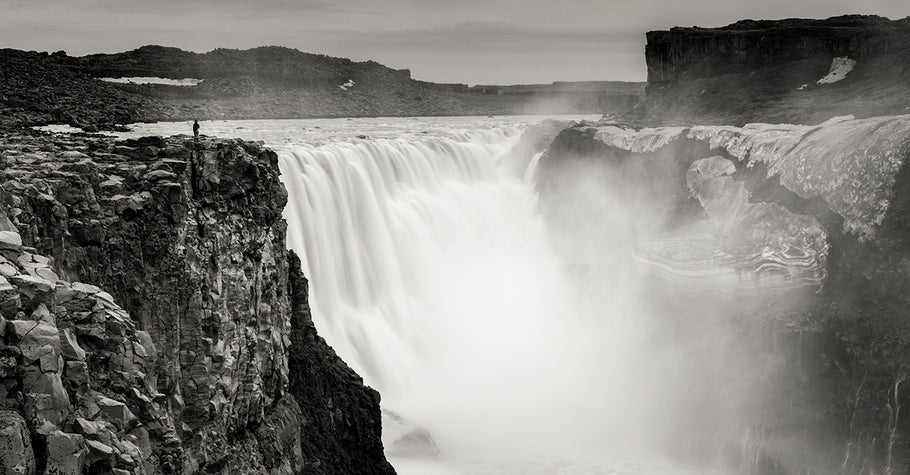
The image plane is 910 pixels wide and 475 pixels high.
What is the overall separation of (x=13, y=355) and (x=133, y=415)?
7.56ft

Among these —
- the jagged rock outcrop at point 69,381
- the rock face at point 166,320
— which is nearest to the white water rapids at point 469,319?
the rock face at point 166,320

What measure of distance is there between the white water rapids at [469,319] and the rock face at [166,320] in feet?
24.8

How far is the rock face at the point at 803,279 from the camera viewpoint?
30.7 meters

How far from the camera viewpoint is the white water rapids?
1325 inches

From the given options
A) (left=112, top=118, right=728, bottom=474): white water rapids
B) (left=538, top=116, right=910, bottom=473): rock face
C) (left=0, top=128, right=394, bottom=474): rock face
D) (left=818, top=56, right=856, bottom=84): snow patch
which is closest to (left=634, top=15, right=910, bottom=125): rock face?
(left=818, top=56, right=856, bottom=84): snow patch

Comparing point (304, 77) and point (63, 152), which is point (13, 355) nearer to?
point (63, 152)

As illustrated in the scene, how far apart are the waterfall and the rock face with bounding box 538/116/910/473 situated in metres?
3.56

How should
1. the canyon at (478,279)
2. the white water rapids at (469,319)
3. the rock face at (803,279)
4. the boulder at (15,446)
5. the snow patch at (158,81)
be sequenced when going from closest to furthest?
the boulder at (15,446), the canyon at (478,279), the rock face at (803,279), the white water rapids at (469,319), the snow patch at (158,81)

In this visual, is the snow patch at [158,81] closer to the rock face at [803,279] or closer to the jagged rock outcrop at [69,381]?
the rock face at [803,279]

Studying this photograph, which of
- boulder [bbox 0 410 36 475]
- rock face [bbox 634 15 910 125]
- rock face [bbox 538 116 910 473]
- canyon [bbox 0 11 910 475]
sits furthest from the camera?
rock face [bbox 634 15 910 125]

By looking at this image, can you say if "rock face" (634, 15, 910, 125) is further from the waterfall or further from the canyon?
the waterfall

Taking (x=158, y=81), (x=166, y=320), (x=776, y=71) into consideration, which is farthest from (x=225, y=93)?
(x=166, y=320)

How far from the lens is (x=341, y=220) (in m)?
37.8

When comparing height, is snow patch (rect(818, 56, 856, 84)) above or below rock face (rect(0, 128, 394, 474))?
above
